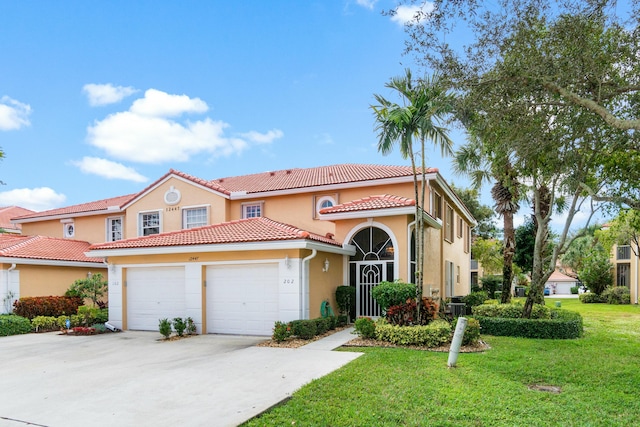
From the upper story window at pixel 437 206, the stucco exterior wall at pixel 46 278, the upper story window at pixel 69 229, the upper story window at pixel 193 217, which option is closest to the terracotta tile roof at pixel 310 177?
the upper story window at pixel 193 217

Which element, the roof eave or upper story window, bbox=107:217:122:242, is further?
upper story window, bbox=107:217:122:242

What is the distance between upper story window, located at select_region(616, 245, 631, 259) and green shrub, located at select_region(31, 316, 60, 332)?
40.5m

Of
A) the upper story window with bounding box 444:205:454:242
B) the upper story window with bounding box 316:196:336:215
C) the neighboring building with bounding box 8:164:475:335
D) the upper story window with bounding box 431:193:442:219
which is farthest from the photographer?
the upper story window with bounding box 444:205:454:242

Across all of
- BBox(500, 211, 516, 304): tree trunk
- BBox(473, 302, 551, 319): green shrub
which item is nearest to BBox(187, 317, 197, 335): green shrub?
Result: BBox(473, 302, 551, 319): green shrub

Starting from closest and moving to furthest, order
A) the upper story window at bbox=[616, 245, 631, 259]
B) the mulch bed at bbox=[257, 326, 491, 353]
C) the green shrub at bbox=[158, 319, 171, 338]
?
the mulch bed at bbox=[257, 326, 491, 353] < the green shrub at bbox=[158, 319, 171, 338] < the upper story window at bbox=[616, 245, 631, 259]

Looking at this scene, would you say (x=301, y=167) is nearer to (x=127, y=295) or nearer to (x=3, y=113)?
(x=127, y=295)

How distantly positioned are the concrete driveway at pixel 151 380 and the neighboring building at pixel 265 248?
1796 mm

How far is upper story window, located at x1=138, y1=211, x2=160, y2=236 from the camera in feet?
71.9

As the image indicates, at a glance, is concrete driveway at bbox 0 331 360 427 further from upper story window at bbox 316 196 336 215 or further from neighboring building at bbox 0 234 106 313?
upper story window at bbox 316 196 336 215

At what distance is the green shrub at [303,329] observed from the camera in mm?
13086

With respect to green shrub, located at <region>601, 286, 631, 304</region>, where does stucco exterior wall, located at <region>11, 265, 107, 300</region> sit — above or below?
above

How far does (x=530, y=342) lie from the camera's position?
42.4 ft

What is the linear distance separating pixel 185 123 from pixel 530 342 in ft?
55.4

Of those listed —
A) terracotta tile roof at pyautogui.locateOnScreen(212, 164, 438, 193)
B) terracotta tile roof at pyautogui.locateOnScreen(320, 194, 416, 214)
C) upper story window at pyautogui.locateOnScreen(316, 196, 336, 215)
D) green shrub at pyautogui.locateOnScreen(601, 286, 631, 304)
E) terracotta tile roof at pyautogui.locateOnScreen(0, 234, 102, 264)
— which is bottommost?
green shrub at pyautogui.locateOnScreen(601, 286, 631, 304)
